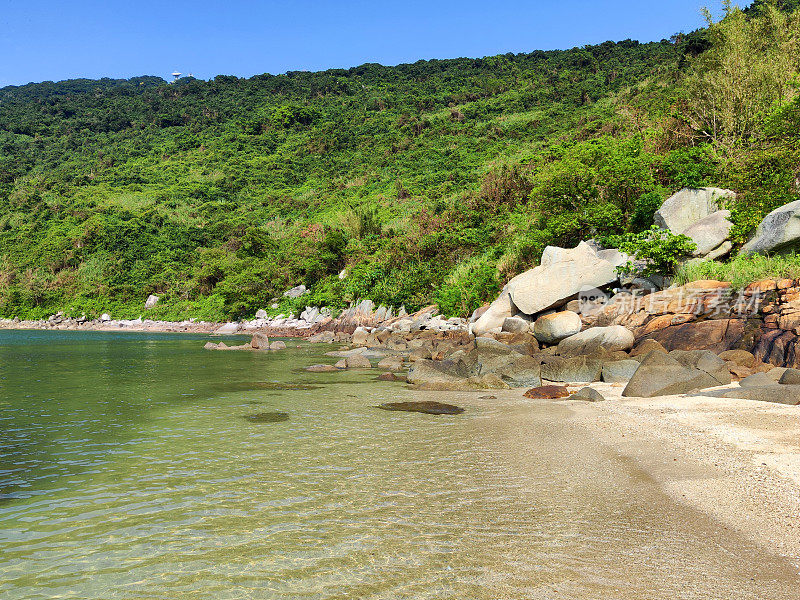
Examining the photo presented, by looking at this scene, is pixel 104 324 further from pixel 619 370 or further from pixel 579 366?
pixel 619 370

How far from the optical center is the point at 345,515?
205 inches

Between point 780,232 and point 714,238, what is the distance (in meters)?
3.08

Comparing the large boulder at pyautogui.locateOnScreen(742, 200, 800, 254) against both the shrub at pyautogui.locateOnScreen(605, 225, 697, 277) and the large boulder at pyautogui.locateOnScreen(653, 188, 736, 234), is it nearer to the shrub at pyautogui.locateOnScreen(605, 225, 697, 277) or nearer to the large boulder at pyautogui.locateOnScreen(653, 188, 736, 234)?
the shrub at pyautogui.locateOnScreen(605, 225, 697, 277)

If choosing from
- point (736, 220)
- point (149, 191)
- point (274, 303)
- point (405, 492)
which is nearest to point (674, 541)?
point (405, 492)

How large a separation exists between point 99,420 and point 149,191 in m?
80.3

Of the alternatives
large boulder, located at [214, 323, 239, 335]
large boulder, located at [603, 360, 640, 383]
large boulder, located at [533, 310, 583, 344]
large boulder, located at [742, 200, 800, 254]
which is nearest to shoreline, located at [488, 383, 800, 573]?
large boulder, located at [603, 360, 640, 383]

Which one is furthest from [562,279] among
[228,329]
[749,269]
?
[228,329]

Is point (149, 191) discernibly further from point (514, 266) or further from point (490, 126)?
point (514, 266)

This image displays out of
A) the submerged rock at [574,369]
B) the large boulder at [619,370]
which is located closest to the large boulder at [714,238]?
the large boulder at [619,370]

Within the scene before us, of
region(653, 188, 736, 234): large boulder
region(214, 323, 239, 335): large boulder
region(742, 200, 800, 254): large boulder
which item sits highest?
region(653, 188, 736, 234): large boulder

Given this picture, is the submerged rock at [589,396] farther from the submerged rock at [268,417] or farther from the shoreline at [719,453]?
the submerged rock at [268,417]

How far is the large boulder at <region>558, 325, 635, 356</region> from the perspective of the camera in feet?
48.9

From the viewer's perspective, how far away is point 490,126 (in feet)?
236

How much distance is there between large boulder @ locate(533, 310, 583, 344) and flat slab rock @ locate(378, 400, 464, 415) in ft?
23.6
